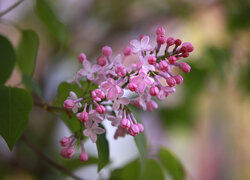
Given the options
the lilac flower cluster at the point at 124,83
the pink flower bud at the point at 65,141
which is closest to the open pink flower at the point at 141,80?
the lilac flower cluster at the point at 124,83

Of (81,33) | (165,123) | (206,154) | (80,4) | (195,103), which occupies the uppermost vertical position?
(80,4)

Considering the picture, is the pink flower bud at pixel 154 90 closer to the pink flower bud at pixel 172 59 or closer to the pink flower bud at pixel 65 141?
the pink flower bud at pixel 172 59

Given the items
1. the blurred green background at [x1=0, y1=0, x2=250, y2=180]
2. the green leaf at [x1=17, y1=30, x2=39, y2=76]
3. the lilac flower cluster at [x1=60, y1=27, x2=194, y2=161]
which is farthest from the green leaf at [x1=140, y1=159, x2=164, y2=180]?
the green leaf at [x1=17, y1=30, x2=39, y2=76]

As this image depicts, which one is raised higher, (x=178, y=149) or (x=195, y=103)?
(x=195, y=103)

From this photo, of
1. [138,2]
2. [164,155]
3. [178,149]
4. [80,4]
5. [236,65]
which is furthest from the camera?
[178,149]

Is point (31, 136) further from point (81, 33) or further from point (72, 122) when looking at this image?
point (72, 122)

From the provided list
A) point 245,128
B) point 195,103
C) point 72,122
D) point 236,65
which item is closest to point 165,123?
point 195,103
